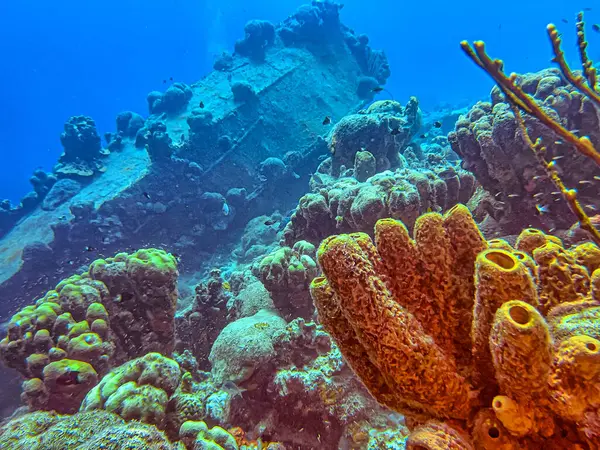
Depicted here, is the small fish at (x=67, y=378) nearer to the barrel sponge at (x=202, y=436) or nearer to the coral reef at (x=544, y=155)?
the barrel sponge at (x=202, y=436)

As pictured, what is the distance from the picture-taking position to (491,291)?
57.1 inches

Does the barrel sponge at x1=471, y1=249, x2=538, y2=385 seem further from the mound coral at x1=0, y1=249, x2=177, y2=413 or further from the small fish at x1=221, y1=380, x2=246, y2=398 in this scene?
the mound coral at x1=0, y1=249, x2=177, y2=413

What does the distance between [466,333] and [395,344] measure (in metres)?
0.54

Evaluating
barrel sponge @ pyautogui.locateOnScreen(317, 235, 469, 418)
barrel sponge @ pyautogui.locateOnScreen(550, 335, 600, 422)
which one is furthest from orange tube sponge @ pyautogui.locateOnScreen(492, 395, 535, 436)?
barrel sponge @ pyautogui.locateOnScreen(317, 235, 469, 418)

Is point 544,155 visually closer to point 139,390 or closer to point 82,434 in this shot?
point 139,390

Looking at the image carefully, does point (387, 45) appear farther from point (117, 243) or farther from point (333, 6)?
point (117, 243)

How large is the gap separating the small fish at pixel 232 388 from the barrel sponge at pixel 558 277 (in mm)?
3564

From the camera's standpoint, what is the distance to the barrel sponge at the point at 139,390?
9.74ft

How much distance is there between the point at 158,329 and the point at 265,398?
2.12m

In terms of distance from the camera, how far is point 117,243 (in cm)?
1348

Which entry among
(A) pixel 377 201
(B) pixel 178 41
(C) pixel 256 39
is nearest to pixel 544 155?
(A) pixel 377 201

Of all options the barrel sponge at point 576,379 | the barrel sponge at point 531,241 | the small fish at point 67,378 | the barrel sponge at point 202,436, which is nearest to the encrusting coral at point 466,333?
the barrel sponge at point 576,379

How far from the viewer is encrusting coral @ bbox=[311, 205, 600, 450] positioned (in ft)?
4.26

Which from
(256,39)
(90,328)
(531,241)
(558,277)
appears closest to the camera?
(558,277)
